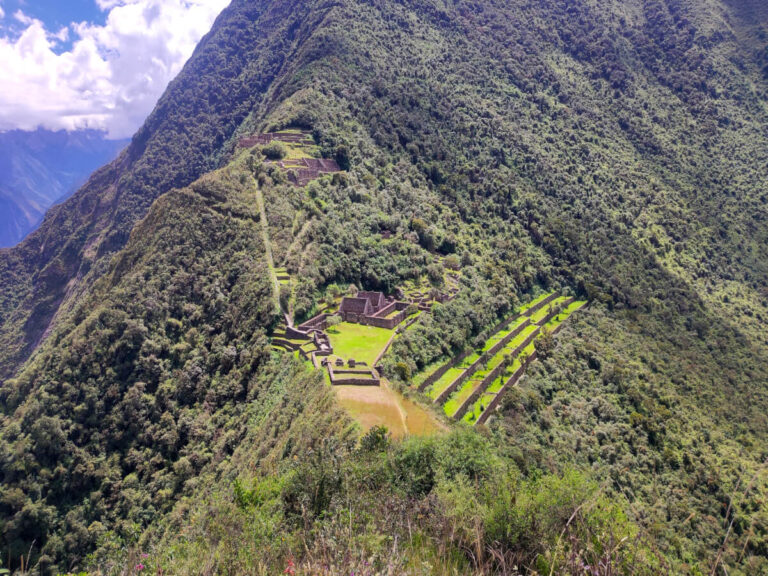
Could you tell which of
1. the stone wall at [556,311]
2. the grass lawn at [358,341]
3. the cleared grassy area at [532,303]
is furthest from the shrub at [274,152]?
the stone wall at [556,311]

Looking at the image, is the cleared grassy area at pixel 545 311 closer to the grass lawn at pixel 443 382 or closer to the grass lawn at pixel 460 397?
the grass lawn at pixel 443 382

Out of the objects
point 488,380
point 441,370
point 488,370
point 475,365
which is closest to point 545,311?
point 488,370

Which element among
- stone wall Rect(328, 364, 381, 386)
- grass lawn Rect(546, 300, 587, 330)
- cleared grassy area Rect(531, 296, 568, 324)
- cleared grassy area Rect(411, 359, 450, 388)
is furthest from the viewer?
cleared grassy area Rect(531, 296, 568, 324)

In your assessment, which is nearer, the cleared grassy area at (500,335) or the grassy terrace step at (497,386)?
the grassy terrace step at (497,386)

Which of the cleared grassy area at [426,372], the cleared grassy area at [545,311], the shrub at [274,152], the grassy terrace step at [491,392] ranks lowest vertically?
the grassy terrace step at [491,392]

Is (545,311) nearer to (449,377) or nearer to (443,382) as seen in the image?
(449,377)

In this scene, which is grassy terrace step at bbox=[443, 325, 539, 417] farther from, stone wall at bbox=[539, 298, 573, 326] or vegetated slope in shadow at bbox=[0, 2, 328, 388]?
vegetated slope in shadow at bbox=[0, 2, 328, 388]

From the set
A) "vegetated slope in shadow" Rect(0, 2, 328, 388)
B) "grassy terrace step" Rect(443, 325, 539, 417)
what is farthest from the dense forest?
"grassy terrace step" Rect(443, 325, 539, 417)

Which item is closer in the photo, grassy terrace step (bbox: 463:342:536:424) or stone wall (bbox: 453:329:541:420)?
stone wall (bbox: 453:329:541:420)
